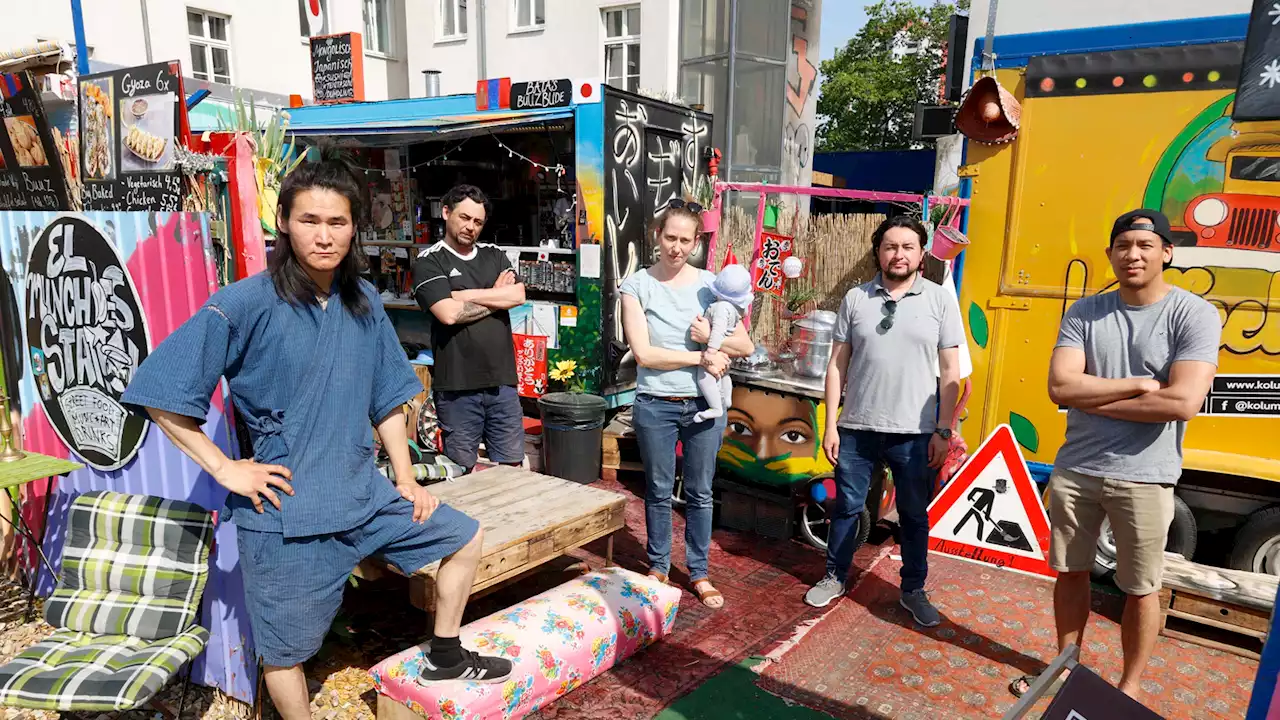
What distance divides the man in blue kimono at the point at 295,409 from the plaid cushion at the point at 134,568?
68 centimetres

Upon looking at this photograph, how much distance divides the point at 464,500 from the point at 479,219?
1480 mm

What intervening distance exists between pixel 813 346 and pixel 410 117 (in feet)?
19.7

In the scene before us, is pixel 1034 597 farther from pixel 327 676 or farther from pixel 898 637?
pixel 327 676

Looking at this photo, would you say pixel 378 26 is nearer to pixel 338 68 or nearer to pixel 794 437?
pixel 338 68

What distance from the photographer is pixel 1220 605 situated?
143 inches

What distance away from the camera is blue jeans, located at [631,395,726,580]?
12.4ft

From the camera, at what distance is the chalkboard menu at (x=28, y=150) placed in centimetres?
354

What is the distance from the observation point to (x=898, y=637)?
12.4ft

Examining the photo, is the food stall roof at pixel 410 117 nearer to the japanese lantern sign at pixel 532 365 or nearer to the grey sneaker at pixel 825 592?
the japanese lantern sign at pixel 532 365

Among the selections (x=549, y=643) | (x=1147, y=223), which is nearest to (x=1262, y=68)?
(x=1147, y=223)

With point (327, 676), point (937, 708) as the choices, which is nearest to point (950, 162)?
point (937, 708)

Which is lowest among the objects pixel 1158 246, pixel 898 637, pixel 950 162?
pixel 898 637

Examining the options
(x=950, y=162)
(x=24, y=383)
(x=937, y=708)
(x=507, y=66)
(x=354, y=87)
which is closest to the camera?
(x=937, y=708)

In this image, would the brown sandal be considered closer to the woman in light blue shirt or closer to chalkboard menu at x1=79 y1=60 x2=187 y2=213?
the woman in light blue shirt
